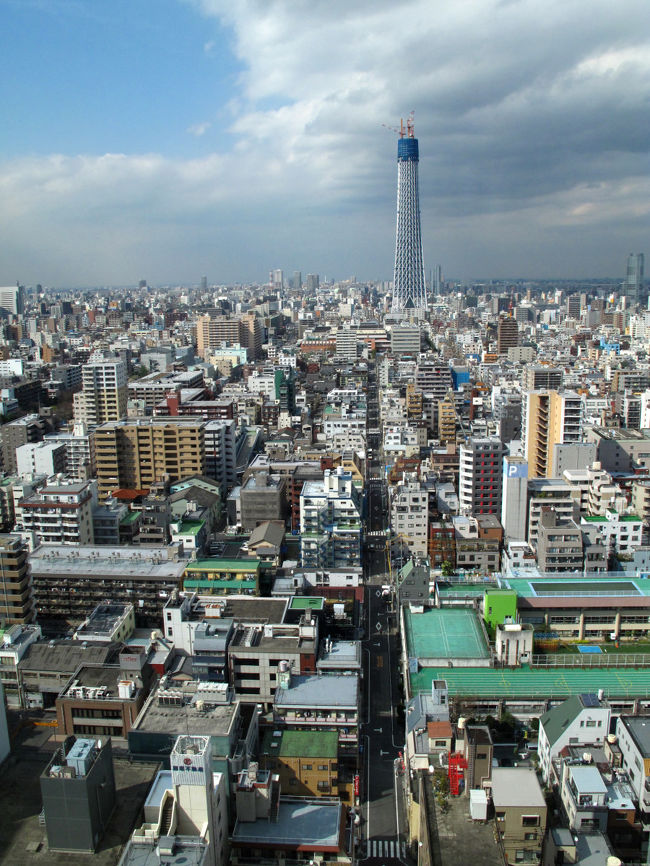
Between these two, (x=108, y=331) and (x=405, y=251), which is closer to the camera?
(x=108, y=331)

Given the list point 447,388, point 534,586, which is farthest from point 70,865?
point 447,388

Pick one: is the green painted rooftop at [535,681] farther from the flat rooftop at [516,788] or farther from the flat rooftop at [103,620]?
the flat rooftop at [103,620]

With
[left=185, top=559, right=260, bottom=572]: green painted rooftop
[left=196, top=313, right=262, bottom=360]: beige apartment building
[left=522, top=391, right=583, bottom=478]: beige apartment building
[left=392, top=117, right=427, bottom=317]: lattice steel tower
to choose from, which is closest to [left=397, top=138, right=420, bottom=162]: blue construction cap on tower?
[left=392, top=117, right=427, bottom=317]: lattice steel tower

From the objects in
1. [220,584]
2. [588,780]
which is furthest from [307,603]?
[588,780]

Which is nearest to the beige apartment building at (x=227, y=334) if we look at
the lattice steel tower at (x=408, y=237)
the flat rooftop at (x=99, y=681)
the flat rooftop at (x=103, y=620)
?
the lattice steel tower at (x=408, y=237)

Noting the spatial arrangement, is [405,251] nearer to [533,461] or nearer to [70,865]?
[533,461]

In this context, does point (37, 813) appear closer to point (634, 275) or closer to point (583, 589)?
point (583, 589)
